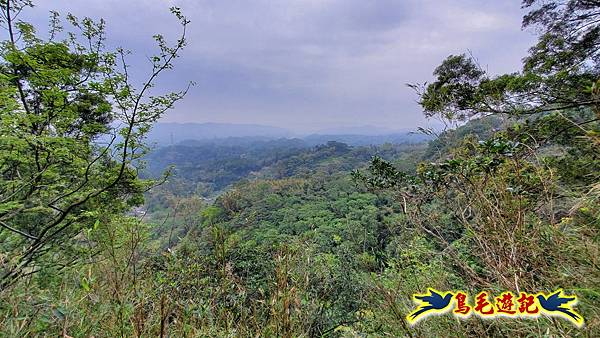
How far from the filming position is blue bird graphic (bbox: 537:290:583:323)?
96cm

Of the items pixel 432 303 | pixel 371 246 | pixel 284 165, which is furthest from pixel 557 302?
pixel 284 165

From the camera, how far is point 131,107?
2.72 metres

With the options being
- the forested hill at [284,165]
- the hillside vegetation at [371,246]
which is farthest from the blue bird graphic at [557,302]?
the forested hill at [284,165]

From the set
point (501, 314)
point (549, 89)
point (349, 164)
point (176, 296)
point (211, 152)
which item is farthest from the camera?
point (211, 152)

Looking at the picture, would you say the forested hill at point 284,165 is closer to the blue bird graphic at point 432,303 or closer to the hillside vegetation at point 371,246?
the hillside vegetation at point 371,246

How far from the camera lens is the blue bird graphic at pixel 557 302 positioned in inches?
37.7

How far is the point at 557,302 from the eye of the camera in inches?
38.2

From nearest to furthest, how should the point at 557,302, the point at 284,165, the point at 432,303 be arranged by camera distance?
the point at 557,302
the point at 432,303
the point at 284,165

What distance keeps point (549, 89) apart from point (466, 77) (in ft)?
3.35

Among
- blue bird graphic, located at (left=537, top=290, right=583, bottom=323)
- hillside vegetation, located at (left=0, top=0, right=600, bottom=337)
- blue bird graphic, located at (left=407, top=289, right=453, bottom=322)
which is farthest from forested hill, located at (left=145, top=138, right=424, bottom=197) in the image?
blue bird graphic, located at (left=537, top=290, right=583, bottom=323)

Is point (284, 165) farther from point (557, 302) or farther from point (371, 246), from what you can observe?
point (557, 302)

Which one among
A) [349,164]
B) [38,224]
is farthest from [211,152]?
[38,224]

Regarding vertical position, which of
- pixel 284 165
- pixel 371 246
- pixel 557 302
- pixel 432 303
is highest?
pixel 557 302

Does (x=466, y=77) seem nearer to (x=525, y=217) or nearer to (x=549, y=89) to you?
(x=549, y=89)
